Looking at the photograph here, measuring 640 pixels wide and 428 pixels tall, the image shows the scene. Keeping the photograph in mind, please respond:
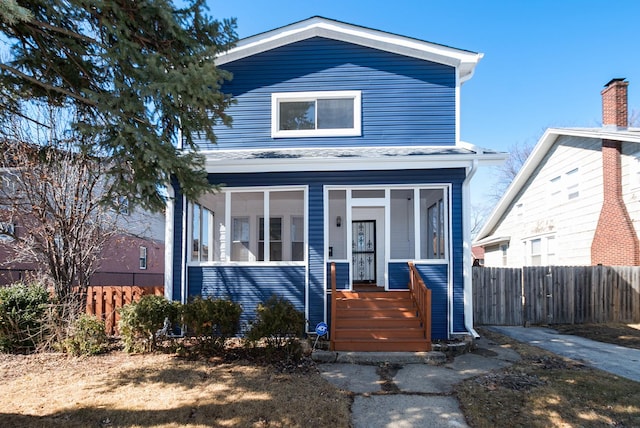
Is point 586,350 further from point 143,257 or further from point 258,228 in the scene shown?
point 143,257

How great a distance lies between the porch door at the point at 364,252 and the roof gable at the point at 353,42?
4.11m

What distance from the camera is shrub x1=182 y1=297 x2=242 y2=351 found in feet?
A: 21.6

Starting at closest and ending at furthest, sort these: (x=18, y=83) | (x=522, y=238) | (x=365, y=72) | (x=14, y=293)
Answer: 1. (x=18, y=83)
2. (x=14, y=293)
3. (x=365, y=72)
4. (x=522, y=238)

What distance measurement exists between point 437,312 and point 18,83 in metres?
7.98

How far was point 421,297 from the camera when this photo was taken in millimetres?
7047

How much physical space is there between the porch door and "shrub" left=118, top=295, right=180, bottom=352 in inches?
173

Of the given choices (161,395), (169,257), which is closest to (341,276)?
(169,257)

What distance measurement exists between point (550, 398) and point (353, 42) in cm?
778

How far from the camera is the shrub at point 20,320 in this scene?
6988 mm

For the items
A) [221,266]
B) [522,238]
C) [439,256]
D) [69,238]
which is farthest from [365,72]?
[522,238]

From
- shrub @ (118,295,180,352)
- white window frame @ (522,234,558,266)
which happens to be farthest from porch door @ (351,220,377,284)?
white window frame @ (522,234,558,266)

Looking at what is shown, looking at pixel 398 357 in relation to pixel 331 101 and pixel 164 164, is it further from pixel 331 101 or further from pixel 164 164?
A: pixel 331 101

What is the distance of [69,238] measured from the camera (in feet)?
25.4

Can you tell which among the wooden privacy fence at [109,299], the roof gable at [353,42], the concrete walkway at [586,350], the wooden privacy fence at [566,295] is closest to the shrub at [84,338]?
the wooden privacy fence at [109,299]
